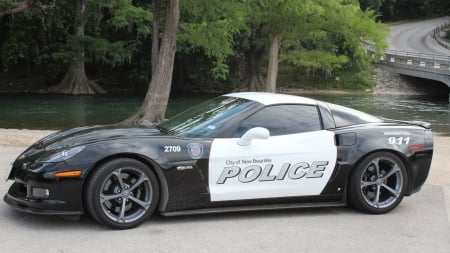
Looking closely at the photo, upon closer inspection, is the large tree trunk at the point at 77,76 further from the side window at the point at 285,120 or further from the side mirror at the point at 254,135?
the side mirror at the point at 254,135

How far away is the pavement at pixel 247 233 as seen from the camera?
475cm

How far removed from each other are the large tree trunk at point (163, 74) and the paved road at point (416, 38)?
47787 mm

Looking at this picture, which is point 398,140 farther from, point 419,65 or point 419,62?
point 419,62

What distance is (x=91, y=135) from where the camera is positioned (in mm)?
5512

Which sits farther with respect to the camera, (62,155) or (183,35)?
(183,35)

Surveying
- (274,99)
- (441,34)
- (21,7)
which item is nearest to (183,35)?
(21,7)

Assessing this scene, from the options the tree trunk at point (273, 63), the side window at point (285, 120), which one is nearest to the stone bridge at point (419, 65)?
the tree trunk at point (273, 63)

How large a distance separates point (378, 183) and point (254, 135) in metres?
1.64

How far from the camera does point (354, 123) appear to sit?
245 inches

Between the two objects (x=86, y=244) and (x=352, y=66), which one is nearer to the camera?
(x=86, y=244)

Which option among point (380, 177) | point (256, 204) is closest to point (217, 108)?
point (256, 204)

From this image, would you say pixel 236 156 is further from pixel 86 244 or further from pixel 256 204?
pixel 86 244

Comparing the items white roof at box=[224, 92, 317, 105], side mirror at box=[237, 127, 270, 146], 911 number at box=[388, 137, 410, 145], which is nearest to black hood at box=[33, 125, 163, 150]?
side mirror at box=[237, 127, 270, 146]

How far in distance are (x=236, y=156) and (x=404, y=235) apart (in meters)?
1.84
